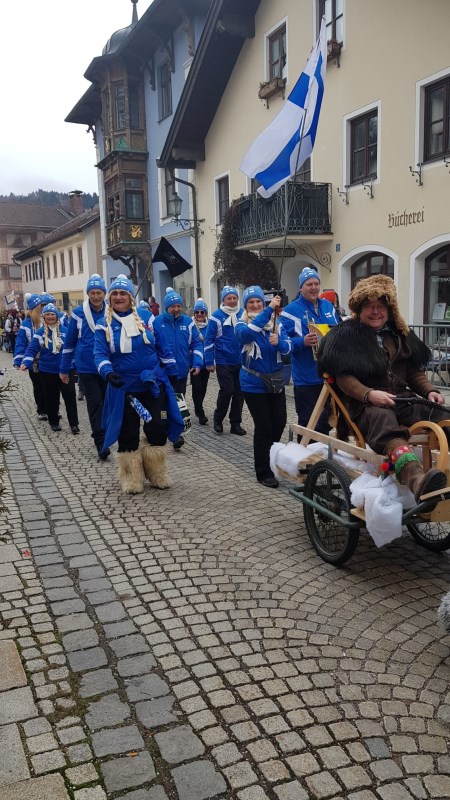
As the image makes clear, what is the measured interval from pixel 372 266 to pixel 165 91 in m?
13.7

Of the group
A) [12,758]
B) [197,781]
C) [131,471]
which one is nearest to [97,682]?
[12,758]

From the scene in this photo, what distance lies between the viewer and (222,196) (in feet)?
65.4

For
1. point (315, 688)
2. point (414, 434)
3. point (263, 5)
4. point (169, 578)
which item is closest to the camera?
point (315, 688)

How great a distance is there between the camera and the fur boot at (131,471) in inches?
237

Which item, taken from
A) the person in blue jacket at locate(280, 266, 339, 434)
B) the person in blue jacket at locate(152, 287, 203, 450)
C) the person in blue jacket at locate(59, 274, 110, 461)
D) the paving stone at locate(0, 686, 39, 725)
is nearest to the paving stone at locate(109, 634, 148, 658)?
the paving stone at locate(0, 686, 39, 725)

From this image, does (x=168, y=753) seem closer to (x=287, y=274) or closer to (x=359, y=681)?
(x=359, y=681)

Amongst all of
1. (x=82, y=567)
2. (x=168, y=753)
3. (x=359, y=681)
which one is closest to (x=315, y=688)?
(x=359, y=681)

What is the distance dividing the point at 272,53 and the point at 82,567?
15935 millimetres

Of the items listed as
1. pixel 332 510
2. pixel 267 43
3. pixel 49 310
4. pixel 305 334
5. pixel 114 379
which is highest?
pixel 267 43

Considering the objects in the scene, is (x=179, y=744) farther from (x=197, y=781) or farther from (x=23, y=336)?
(x=23, y=336)

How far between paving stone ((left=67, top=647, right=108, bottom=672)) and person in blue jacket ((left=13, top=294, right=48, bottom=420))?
22.2ft

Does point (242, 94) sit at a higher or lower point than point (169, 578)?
higher

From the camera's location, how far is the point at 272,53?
1666 cm

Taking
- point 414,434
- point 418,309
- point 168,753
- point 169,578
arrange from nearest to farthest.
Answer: point 168,753, point 414,434, point 169,578, point 418,309
